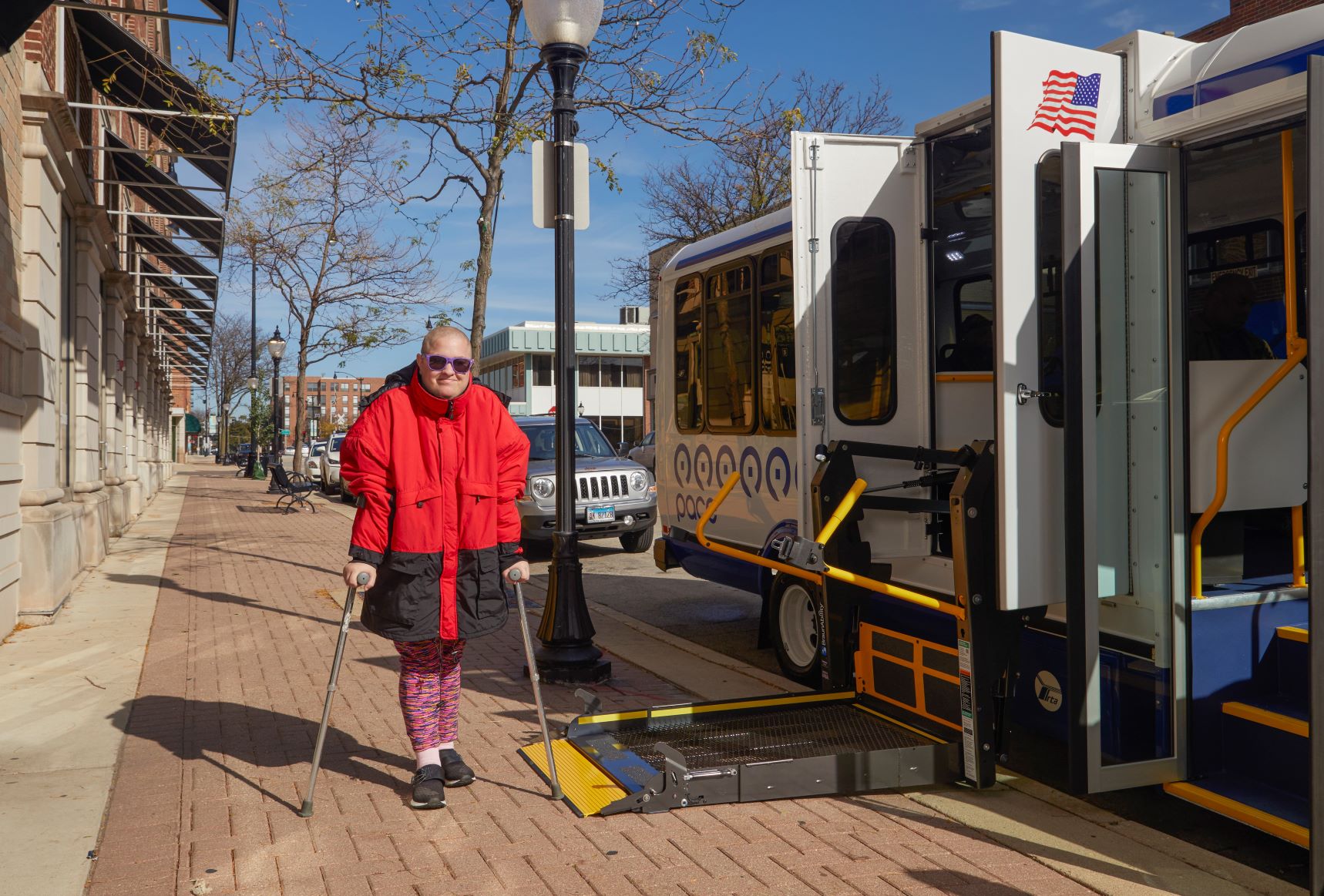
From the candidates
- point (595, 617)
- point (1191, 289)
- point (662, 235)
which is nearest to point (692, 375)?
point (595, 617)

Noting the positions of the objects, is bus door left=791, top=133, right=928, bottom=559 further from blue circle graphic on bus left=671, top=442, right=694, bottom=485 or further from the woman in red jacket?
blue circle graphic on bus left=671, top=442, right=694, bottom=485

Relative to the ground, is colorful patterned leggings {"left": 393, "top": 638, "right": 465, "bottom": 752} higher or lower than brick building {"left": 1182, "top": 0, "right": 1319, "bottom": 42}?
lower

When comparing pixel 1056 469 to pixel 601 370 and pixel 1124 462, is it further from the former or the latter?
pixel 601 370

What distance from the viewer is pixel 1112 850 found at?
158 inches

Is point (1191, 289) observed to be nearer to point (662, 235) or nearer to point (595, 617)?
point (595, 617)

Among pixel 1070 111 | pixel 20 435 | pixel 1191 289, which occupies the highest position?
pixel 1070 111

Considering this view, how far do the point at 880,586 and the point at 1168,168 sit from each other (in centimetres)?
209

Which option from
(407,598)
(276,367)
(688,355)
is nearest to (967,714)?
(407,598)

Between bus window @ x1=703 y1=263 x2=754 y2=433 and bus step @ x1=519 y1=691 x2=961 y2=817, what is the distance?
2.51 meters

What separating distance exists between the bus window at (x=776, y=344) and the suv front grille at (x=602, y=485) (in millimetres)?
6481

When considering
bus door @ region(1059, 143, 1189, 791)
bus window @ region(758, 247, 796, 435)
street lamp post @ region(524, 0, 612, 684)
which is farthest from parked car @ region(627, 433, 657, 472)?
bus door @ region(1059, 143, 1189, 791)

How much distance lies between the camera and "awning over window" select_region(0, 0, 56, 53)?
512 cm

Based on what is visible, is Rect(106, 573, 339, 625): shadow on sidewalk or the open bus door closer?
the open bus door

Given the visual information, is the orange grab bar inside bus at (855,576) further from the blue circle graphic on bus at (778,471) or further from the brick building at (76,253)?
the brick building at (76,253)
